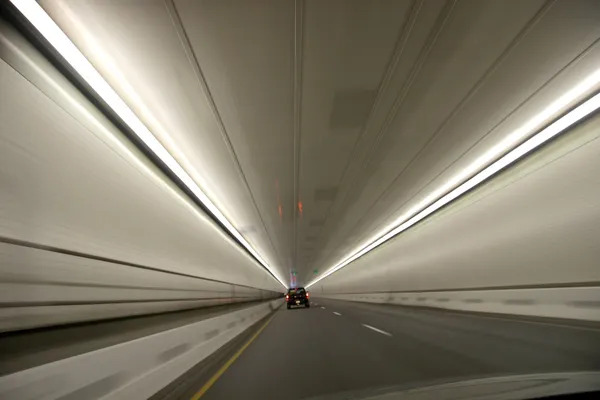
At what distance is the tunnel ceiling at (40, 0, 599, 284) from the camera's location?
5.13 metres

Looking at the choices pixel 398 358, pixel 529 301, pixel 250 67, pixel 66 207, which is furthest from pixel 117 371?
pixel 529 301

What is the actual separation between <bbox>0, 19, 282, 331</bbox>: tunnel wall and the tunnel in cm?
3

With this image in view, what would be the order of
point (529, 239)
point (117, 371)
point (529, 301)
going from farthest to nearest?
point (529, 301) < point (529, 239) < point (117, 371)

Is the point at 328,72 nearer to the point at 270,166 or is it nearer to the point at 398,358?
the point at 270,166

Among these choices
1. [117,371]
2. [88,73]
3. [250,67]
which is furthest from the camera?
[250,67]

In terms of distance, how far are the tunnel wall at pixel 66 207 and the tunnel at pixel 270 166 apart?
0.09ft

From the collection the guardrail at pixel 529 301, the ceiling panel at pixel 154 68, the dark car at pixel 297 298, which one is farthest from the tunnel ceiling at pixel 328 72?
the dark car at pixel 297 298

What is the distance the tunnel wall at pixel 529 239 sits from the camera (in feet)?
28.0

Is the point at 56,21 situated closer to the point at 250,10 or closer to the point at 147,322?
the point at 250,10

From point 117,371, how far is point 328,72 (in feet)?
17.1

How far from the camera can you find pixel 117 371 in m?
4.39

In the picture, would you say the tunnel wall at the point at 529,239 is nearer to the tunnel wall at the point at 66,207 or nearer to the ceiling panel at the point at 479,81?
the ceiling panel at the point at 479,81

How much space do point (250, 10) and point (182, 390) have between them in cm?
535

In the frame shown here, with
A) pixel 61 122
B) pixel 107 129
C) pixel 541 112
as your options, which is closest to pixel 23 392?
pixel 61 122
